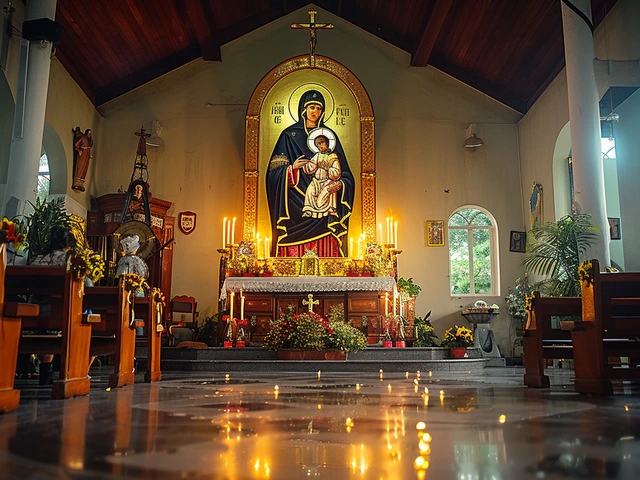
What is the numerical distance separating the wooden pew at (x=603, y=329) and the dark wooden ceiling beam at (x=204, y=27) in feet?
28.5

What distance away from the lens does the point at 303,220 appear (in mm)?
12008

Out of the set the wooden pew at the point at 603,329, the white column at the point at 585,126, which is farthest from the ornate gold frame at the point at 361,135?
the wooden pew at the point at 603,329

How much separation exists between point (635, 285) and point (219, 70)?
10.1 meters

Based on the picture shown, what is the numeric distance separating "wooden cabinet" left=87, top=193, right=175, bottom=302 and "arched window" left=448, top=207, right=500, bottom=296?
5.34 metres

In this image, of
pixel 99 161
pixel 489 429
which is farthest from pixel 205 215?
pixel 489 429

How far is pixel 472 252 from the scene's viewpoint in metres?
12.5

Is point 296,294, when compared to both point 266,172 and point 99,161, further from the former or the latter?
point 99,161

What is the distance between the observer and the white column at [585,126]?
289 inches

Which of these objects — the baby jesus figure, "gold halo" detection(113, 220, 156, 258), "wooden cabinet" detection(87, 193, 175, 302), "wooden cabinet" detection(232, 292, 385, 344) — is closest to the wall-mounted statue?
"wooden cabinet" detection(87, 193, 175, 302)

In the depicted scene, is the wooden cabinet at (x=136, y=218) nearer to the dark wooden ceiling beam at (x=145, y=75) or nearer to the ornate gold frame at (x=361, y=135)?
the ornate gold frame at (x=361, y=135)

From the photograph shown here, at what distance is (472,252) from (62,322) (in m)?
9.48

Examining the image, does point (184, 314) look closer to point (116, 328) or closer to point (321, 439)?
point (116, 328)

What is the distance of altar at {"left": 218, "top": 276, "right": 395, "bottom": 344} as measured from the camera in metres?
10.8

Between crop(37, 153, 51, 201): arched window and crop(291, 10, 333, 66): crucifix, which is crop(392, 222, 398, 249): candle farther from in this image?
crop(37, 153, 51, 201): arched window
